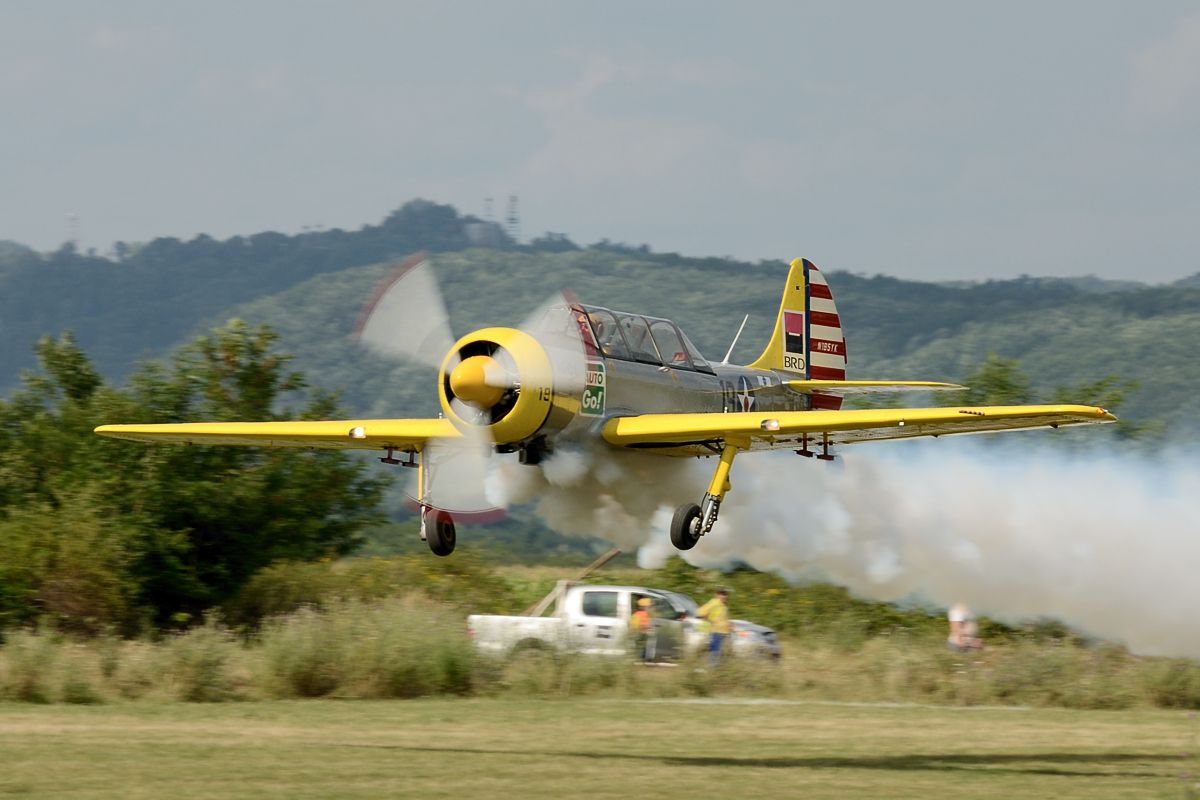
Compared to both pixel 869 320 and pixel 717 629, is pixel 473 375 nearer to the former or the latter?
pixel 717 629

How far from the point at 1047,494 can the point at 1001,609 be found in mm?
1756

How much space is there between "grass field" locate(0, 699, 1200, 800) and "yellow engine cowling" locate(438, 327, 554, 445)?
10.2 feet

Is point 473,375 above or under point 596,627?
above

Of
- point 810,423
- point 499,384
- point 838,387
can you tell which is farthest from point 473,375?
point 838,387

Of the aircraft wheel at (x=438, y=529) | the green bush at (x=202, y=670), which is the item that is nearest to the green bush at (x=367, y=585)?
the green bush at (x=202, y=670)

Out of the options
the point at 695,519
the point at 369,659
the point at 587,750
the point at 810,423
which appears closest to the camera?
the point at 810,423

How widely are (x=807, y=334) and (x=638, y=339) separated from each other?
15.8 feet

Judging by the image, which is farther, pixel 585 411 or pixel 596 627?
pixel 596 627

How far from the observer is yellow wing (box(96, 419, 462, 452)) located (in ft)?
50.4

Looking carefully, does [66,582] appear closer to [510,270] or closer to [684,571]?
[684,571]

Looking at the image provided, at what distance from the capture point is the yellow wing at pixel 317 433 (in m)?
15.4

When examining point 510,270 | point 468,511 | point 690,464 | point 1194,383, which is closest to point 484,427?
point 468,511

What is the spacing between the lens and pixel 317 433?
15.9 m

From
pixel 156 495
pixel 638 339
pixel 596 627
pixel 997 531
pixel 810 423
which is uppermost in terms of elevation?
pixel 638 339
